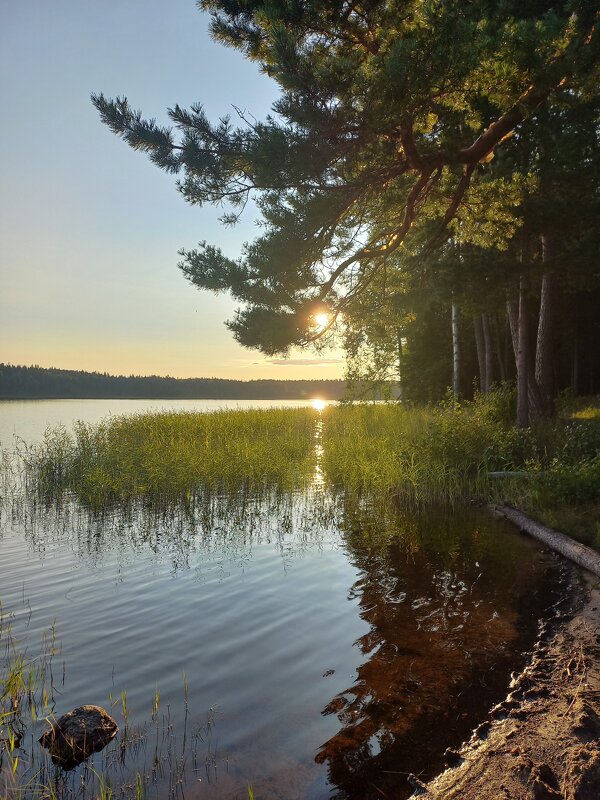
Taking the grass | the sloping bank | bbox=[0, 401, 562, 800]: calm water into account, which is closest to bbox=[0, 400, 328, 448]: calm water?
bbox=[0, 401, 562, 800]: calm water

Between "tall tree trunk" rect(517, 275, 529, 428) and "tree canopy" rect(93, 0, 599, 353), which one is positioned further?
"tall tree trunk" rect(517, 275, 529, 428)

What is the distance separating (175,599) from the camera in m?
6.38

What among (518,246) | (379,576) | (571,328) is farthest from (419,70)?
(571,328)

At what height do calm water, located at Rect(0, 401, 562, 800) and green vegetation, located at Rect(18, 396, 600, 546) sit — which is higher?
green vegetation, located at Rect(18, 396, 600, 546)

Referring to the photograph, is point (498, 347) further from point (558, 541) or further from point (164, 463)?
point (558, 541)

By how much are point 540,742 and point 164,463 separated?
34.7 ft

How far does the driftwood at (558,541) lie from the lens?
688 cm

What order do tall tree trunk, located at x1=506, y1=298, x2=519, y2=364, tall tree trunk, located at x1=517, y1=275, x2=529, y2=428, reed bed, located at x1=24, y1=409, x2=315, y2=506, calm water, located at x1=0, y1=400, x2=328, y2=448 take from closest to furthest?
reed bed, located at x1=24, y1=409, x2=315, y2=506
tall tree trunk, located at x1=517, y1=275, x2=529, y2=428
tall tree trunk, located at x1=506, y1=298, x2=519, y2=364
calm water, located at x1=0, y1=400, x2=328, y2=448

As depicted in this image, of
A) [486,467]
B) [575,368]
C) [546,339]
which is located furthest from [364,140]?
[575,368]

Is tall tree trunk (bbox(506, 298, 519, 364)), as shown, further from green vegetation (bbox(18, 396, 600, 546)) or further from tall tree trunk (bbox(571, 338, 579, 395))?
tall tree trunk (bbox(571, 338, 579, 395))

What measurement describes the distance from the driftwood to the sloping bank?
2074 millimetres

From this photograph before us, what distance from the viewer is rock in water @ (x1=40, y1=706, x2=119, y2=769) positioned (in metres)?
3.51

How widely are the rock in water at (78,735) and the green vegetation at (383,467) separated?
6.51 meters

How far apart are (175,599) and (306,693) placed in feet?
8.14
